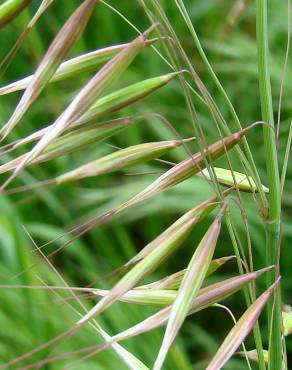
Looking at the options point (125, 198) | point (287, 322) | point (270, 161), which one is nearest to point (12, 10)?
point (270, 161)

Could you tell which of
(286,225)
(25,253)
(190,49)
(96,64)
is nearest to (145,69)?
(190,49)

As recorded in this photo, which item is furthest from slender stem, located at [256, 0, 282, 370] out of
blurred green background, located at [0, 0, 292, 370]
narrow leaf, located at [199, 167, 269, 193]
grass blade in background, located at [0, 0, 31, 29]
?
blurred green background, located at [0, 0, 292, 370]

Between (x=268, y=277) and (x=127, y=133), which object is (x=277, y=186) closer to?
(x=268, y=277)

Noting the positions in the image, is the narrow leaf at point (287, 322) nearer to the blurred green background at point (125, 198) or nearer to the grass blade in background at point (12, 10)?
the grass blade in background at point (12, 10)

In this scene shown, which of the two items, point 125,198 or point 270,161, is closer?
point 270,161

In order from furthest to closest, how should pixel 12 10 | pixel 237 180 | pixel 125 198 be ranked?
pixel 125 198 < pixel 237 180 < pixel 12 10

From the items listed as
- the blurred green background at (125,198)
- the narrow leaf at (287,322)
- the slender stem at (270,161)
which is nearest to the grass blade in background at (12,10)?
the slender stem at (270,161)

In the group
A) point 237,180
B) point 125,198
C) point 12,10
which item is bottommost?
point 125,198

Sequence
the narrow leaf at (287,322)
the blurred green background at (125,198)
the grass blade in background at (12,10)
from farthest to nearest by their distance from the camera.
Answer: the blurred green background at (125,198) → the narrow leaf at (287,322) → the grass blade in background at (12,10)

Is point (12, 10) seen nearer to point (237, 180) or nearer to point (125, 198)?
point (237, 180)
